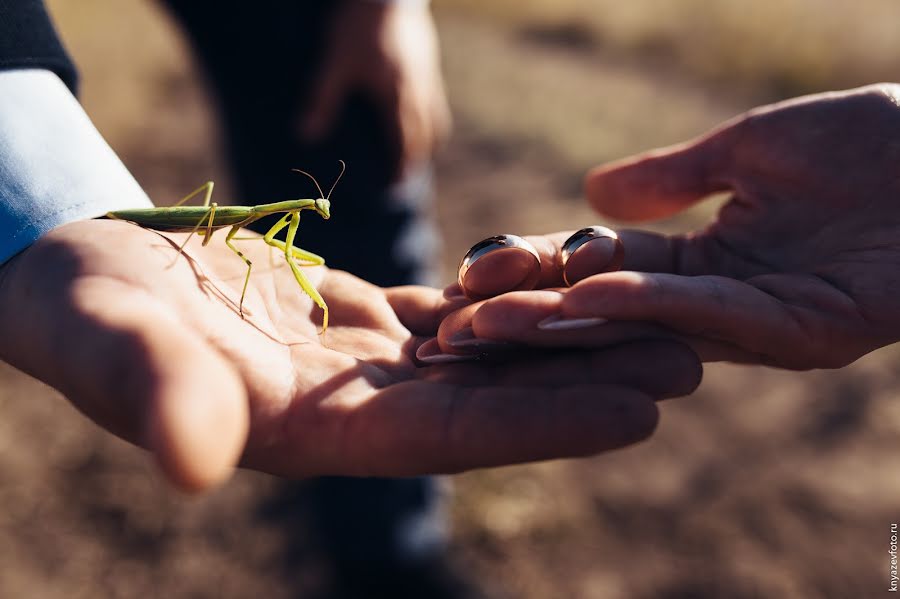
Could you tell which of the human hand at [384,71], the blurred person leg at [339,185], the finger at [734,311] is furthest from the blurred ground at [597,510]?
the human hand at [384,71]

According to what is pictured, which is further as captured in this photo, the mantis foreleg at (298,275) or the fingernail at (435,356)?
the mantis foreleg at (298,275)

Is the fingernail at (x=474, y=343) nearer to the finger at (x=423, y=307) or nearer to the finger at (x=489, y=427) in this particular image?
the finger at (x=489, y=427)

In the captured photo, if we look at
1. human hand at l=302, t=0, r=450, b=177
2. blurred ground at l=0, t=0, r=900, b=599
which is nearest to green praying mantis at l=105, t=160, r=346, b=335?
human hand at l=302, t=0, r=450, b=177

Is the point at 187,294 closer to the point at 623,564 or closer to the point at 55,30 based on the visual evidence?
the point at 55,30

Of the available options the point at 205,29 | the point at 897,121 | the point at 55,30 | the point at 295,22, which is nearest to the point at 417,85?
the point at 295,22

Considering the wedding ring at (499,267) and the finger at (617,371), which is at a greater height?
the wedding ring at (499,267)

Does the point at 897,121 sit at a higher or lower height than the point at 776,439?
higher

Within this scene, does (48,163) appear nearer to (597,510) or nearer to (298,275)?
(298,275)
